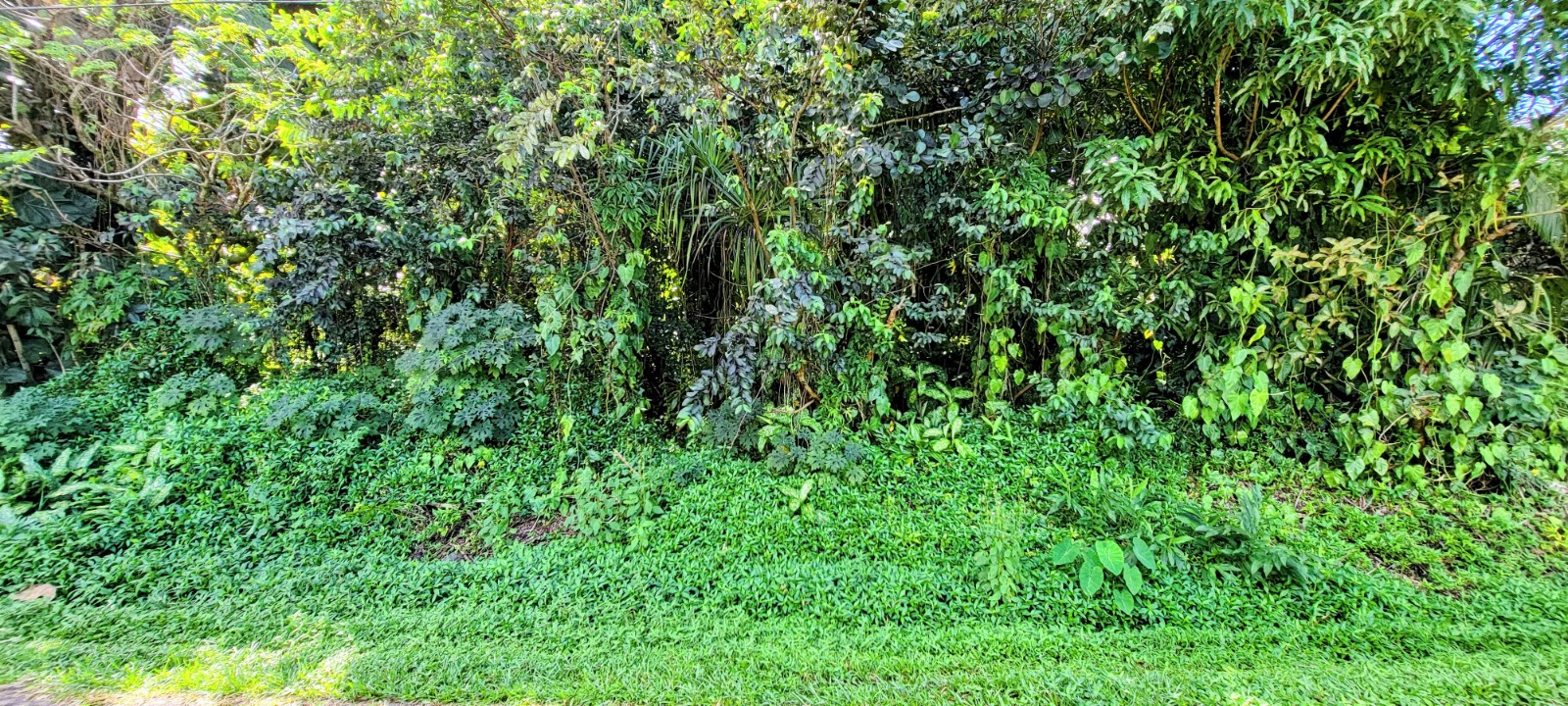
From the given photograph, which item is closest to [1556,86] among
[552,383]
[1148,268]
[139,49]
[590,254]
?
[1148,268]

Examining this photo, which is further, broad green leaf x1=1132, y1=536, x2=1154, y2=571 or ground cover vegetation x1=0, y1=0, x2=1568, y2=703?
broad green leaf x1=1132, y1=536, x2=1154, y2=571

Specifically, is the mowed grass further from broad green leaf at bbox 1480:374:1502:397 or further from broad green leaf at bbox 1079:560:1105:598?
broad green leaf at bbox 1480:374:1502:397

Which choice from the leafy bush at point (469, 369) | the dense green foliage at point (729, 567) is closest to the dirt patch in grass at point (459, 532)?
the dense green foliage at point (729, 567)

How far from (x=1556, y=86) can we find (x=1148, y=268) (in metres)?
1.96

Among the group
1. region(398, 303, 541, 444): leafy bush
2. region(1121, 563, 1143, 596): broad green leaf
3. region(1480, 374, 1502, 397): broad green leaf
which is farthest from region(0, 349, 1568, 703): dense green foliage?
region(1480, 374, 1502, 397): broad green leaf

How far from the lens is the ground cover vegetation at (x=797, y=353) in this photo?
2.61 metres

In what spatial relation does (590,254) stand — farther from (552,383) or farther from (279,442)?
(279,442)

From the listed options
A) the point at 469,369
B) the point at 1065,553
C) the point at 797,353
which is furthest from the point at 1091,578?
the point at 469,369

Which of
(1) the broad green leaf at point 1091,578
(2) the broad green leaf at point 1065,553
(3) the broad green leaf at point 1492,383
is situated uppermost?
(3) the broad green leaf at point 1492,383

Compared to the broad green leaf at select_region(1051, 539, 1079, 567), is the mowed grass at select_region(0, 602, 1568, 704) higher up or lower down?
lower down

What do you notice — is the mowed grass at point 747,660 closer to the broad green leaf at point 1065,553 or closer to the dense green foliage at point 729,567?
the dense green foliage at point 729,567

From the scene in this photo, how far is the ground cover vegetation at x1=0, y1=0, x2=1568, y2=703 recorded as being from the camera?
2613 millimetres

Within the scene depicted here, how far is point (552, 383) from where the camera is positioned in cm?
406

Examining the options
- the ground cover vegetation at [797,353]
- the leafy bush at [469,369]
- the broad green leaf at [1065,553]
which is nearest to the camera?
the ground cover vegetation at [797,353]
